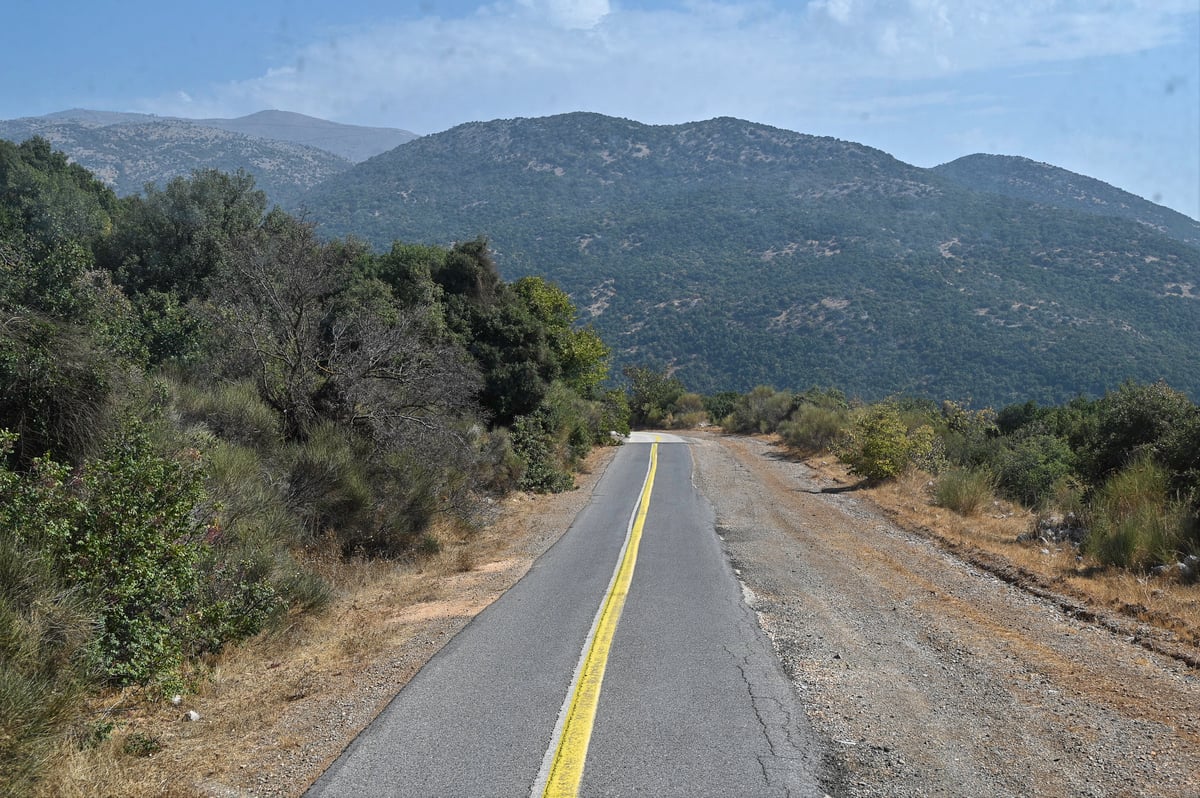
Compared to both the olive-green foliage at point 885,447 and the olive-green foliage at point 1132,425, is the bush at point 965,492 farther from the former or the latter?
the olive-green foliage at point 885,447

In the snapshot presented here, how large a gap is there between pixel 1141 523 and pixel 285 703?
11843mm

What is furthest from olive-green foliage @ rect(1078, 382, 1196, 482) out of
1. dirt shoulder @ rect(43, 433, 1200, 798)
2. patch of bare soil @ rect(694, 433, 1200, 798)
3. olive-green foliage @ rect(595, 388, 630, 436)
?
olive-green foliage @ rect(595, 388, 630, 436)

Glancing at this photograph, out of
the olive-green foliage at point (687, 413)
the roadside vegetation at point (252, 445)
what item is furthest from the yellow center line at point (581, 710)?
the olive-green foliage at point (687, 413)

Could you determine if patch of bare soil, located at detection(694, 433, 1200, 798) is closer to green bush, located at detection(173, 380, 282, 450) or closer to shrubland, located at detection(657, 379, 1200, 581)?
shrubland, located at detection(657, 379, 1200, 581)

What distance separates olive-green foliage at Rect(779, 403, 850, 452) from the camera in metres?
39.7

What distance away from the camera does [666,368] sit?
288ft

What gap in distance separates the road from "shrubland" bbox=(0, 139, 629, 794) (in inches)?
84.2

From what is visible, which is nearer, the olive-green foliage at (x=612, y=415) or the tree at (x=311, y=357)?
the tree at (x=311, y=357)

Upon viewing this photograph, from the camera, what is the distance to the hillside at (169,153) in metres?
122

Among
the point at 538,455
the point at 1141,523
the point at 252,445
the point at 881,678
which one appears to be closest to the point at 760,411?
the point at 538,455

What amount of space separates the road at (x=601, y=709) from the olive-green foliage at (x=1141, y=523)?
5839 mm

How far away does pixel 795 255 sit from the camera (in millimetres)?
113062

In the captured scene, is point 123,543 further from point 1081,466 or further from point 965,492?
point 965,492

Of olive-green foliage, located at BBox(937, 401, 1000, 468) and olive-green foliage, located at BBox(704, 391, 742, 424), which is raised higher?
olive-green foliage, located at BBox(937, 401, 1000, 468)
